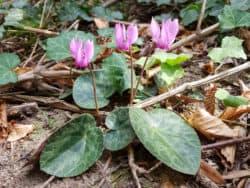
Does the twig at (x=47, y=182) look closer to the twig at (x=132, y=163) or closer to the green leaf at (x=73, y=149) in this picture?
the green leaf at (x=73, y=149)

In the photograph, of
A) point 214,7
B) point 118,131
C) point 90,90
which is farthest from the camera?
point 214,7

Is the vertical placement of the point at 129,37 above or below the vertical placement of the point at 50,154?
above

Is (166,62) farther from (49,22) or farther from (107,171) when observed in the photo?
(49,22)

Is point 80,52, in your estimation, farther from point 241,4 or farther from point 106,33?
point 241,4

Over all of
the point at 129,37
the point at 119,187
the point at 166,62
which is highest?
the point at 129,37

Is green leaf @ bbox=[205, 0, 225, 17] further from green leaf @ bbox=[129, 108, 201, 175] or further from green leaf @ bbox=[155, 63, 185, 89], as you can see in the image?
green leaf @ bbox=[129, 108, 201, 175]

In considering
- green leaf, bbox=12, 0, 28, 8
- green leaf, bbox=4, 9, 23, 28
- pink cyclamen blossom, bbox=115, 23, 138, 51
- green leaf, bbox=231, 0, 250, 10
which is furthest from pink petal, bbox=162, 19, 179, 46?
green leaf, bbox=12, 0, 28, 8

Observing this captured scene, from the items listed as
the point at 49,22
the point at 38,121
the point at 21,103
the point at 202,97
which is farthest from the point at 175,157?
the point at 49,22

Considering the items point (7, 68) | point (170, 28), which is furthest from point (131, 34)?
point (7, 68)
